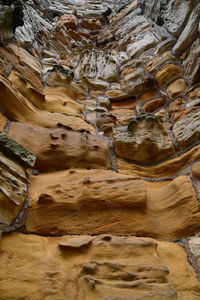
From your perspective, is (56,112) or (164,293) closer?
(164,293)

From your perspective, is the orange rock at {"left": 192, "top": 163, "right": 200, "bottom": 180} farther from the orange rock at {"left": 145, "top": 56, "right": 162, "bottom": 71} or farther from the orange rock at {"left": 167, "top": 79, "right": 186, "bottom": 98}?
the orange rock at {"left": 145, "top": 56, "right": 162, "bottom": 71}

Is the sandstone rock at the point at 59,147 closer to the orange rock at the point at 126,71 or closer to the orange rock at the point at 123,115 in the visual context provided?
the orange rock at the point at 123,115

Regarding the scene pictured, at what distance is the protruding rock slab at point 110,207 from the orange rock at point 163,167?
4.5 inches

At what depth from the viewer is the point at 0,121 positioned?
1199 mm

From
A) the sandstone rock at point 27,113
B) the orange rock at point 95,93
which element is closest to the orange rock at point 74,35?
the orange rock at point 95,93

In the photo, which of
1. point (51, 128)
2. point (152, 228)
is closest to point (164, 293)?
point (152, 228)

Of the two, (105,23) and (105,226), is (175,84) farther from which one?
(105,23)

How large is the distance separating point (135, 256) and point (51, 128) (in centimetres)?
77

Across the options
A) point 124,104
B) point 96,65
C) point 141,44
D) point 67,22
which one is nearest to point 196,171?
point 124,104

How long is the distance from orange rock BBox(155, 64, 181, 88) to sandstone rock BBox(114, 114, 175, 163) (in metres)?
0.64

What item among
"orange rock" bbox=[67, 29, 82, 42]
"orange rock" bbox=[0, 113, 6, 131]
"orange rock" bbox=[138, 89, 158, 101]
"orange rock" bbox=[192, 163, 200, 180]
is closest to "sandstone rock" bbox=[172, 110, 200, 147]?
"orange rock" bbox=[192, 163, 200, 180]

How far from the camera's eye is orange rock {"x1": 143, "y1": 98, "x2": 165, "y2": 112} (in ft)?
6.02

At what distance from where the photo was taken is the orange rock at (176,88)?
5.78ft

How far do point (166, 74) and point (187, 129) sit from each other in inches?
30.2
